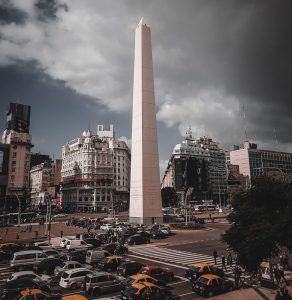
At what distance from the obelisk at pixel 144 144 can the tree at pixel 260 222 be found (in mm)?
35671

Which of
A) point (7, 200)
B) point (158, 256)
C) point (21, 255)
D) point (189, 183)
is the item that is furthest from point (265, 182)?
point (189, 183)

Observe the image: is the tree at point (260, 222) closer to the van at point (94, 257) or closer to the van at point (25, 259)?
the van at point (94, 257)

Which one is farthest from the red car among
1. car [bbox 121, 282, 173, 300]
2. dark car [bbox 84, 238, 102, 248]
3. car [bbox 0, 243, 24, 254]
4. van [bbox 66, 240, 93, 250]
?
car [bbox 0, 243, 24, 254]

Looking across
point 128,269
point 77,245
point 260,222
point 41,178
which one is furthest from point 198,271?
point 41,178

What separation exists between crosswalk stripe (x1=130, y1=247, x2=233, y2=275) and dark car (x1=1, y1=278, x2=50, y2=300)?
13.1 metres

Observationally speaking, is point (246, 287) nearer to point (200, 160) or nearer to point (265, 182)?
point (265, 182)

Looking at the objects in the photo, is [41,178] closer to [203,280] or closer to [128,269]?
[128,269]

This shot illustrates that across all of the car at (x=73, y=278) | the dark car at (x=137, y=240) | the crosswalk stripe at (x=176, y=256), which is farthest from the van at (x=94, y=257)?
the dark car at (x=137, y=240)

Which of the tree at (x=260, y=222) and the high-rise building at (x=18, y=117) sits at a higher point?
the high-rise building at (x=18, y=117)

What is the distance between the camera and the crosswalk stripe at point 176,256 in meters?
27.3

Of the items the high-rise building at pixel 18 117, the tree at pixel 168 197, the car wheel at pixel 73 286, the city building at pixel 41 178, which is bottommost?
the car wheel at pixel 73 286

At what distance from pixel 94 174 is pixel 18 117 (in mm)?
37793

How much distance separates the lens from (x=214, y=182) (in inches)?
7224

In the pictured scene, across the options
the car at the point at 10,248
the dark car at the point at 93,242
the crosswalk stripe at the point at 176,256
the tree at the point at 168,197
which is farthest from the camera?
the tree at the point at 168,197
